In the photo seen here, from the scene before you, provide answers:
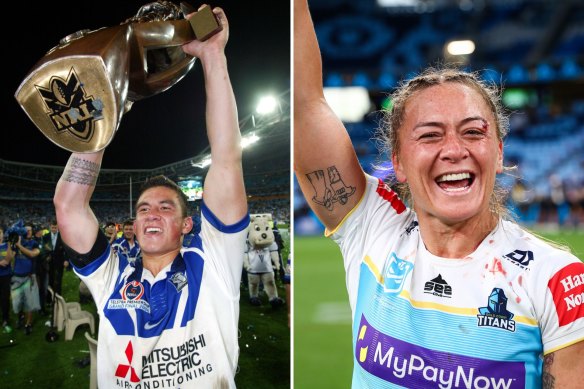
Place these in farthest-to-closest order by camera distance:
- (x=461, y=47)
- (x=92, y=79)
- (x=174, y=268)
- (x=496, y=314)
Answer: (x=461, y=47), (x=174, y=268), (x=496, y=314), (x=92, y=79)

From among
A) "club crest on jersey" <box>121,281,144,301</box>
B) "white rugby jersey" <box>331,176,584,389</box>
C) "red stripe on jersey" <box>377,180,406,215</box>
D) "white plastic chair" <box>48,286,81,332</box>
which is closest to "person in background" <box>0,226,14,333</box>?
"white plastic chair" <box>48,286,81,332</box>

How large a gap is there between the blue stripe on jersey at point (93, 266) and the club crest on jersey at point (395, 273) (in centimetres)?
78

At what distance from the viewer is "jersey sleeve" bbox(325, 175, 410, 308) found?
1.70 metres

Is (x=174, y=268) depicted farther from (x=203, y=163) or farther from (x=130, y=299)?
(x=203, y=163)

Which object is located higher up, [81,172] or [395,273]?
[81,172]

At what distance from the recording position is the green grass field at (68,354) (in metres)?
1.56

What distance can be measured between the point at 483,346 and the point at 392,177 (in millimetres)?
701

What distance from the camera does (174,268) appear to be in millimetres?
1523

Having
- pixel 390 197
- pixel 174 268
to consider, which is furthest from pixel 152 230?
pixel 390 197

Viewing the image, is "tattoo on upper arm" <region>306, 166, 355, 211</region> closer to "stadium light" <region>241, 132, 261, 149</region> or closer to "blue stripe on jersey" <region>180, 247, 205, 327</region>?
"stadium light" <region>241, 132, 261, 149</region>

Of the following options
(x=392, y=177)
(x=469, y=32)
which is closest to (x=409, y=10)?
(x=469, y=32)

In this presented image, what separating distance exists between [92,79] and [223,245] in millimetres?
540

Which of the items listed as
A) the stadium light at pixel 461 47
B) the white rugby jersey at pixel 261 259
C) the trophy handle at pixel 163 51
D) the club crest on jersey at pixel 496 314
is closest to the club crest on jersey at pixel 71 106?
the trophy handle at pixel 163 51

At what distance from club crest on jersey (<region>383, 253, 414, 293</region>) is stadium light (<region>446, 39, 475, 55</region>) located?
65.4ft
